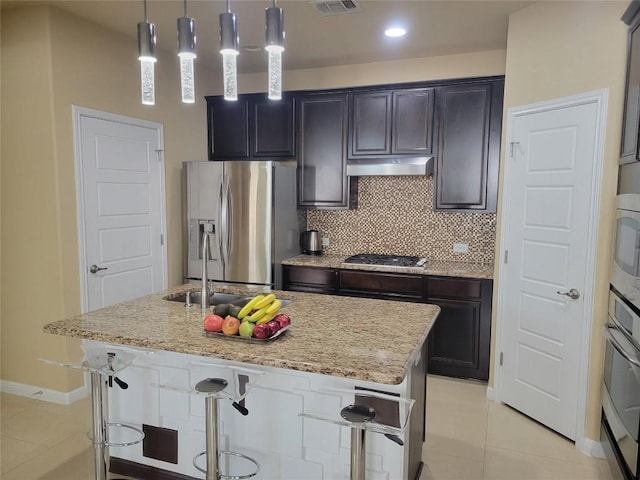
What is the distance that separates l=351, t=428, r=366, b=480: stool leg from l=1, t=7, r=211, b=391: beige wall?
2.51 meters

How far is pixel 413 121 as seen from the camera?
4.02 metres

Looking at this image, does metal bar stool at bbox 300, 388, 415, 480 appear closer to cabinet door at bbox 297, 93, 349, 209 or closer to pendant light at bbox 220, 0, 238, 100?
pendant light at bbox 220, 0, 238, 100

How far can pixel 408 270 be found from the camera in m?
3.80

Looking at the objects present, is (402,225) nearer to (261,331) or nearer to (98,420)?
(261,331)

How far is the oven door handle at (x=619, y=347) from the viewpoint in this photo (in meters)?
2.00

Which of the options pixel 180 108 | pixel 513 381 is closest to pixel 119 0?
pixel 180 108

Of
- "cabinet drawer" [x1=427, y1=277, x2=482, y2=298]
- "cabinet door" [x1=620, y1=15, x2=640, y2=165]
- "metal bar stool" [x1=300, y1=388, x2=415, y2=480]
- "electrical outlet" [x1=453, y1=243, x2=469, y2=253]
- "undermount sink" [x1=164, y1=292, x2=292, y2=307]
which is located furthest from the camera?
"electrical outlet" [x1=453, y1=243, x2=469, y2=253]

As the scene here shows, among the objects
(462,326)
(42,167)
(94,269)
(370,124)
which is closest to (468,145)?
(370,124)

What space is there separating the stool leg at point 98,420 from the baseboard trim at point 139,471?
0.79ft

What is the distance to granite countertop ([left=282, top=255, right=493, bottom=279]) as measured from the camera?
3.70 metres

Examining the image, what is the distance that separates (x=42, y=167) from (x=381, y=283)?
275cm

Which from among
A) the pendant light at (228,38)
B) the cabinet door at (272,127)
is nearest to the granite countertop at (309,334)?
the pendant light at (228,38)

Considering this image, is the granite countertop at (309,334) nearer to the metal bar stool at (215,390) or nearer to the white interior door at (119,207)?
the metal bar stool at (215,390)

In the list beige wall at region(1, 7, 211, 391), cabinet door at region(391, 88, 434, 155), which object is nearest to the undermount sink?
beige wall at region(1, 7, 211, 391)
